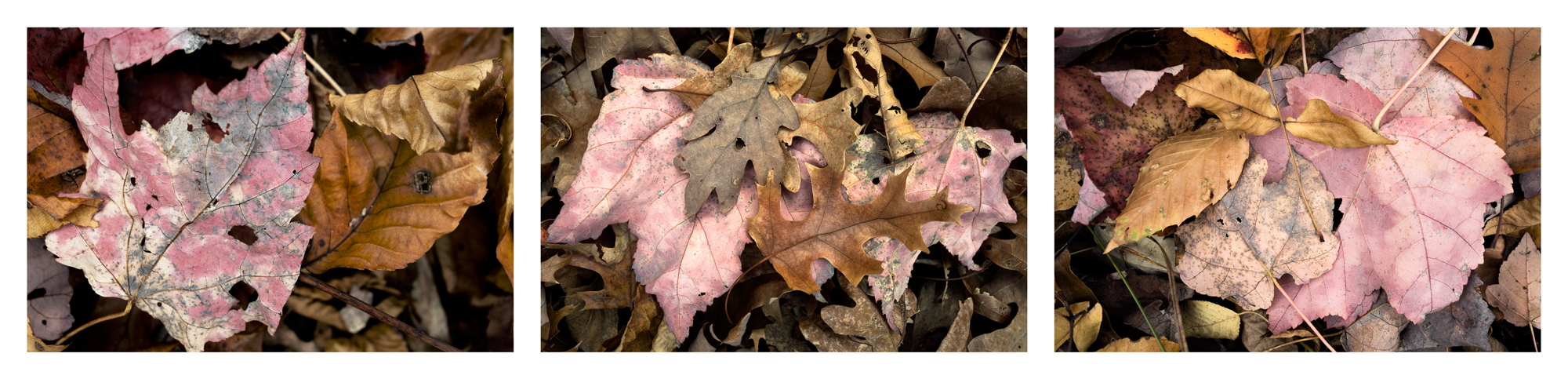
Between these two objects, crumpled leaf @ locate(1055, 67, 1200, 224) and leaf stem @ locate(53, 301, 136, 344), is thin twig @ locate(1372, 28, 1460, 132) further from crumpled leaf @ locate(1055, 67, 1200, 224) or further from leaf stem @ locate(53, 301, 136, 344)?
leaf stem @ locate(53, 301, 136, 344)

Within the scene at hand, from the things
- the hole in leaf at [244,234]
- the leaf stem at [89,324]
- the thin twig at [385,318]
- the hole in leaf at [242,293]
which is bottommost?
the thin twig at [385,318]

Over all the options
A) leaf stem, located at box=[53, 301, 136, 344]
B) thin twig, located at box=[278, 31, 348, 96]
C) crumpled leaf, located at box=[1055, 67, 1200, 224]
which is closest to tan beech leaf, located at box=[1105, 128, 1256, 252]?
crumpled leaf, located at box=[1055, 67, 1200, 224]

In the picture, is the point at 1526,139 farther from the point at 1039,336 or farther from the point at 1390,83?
the point at 1039,336

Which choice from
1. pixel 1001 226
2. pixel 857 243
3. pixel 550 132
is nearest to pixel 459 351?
pixel 550 132

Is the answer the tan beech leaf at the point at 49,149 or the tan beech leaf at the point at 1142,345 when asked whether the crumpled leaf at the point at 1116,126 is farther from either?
the tan beech leaf at the point at 49,149

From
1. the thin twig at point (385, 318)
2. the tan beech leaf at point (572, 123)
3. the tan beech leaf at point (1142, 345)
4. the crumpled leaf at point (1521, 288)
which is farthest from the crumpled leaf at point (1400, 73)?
the thin twig at point (385, 318)

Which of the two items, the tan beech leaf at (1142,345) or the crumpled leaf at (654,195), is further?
the tan beech leaf at (1142,345)
